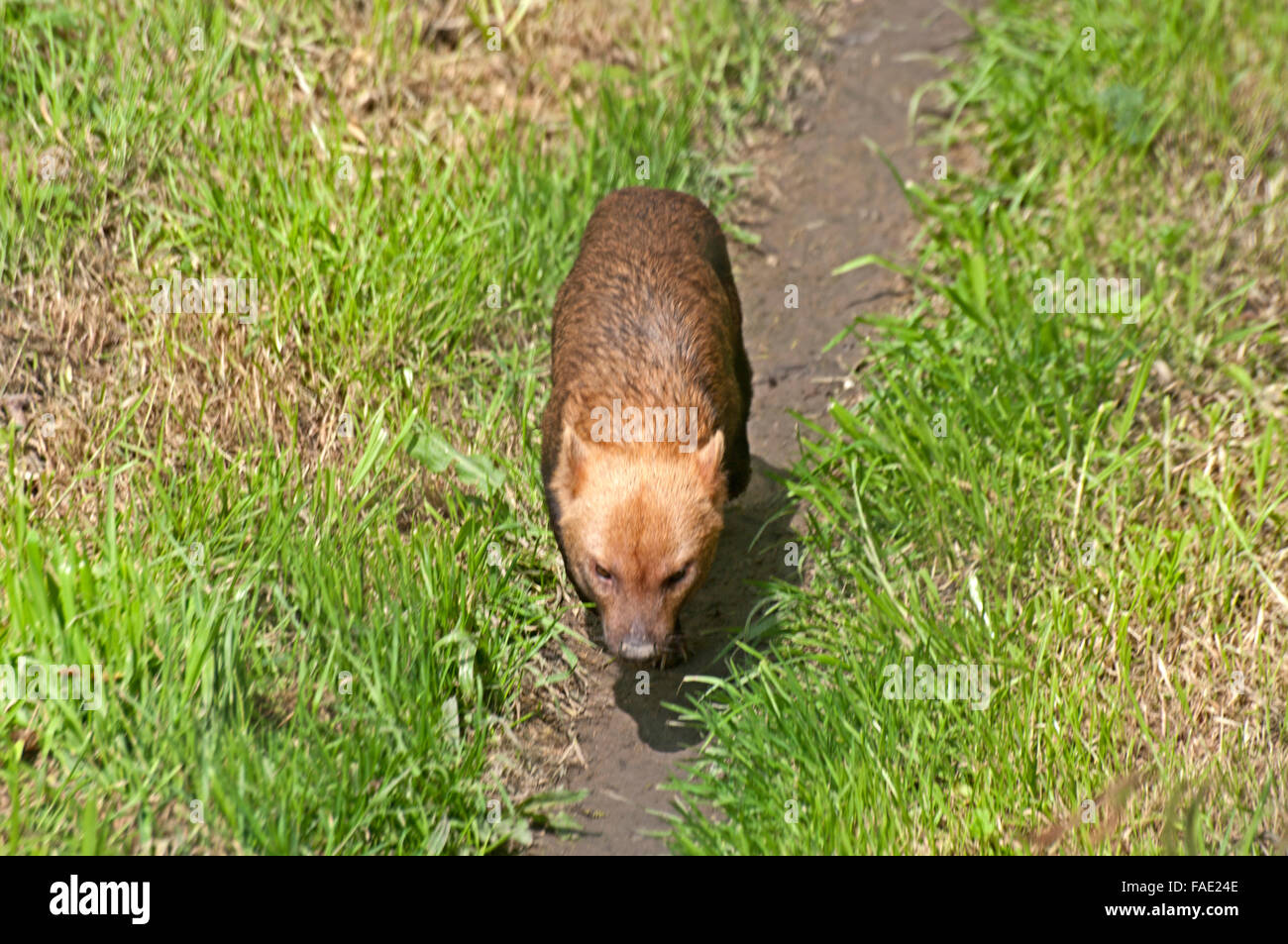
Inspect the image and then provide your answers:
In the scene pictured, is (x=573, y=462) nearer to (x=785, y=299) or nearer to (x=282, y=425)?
(x=282, y=425)

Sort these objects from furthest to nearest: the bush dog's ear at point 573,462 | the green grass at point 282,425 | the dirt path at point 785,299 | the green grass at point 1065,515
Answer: the dirt path at point 785,299 < the bush dog's ear at point 573,462 < the green grass at point 1065,515 < the green grass at point 282,425

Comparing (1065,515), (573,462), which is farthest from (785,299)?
(573,462)

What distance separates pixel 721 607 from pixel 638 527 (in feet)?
4.44

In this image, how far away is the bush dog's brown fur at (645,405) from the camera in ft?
15.7

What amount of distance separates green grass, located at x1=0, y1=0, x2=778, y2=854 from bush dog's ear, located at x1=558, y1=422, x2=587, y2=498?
0.68 metres

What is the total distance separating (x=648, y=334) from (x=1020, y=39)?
4318mm

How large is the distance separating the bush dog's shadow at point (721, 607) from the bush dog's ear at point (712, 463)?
0.86 m

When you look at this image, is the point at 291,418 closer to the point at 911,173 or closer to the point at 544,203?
the point at 544,203

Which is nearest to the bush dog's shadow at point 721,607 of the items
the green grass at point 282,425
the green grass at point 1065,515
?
the green grass at point 1065,515

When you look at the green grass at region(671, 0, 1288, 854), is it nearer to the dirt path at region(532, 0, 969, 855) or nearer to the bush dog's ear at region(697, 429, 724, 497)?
the dirt path at region(532, 0, 969, 855)

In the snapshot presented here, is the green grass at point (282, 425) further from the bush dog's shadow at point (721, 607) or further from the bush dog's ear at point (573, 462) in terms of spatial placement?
the bush dog's ear at point (573, 462)

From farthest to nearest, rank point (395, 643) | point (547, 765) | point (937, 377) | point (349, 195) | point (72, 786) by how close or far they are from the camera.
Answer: point (349, 195)
point (937, 377)
point (547, 765)
point (395, 643)
point (72, 786)
